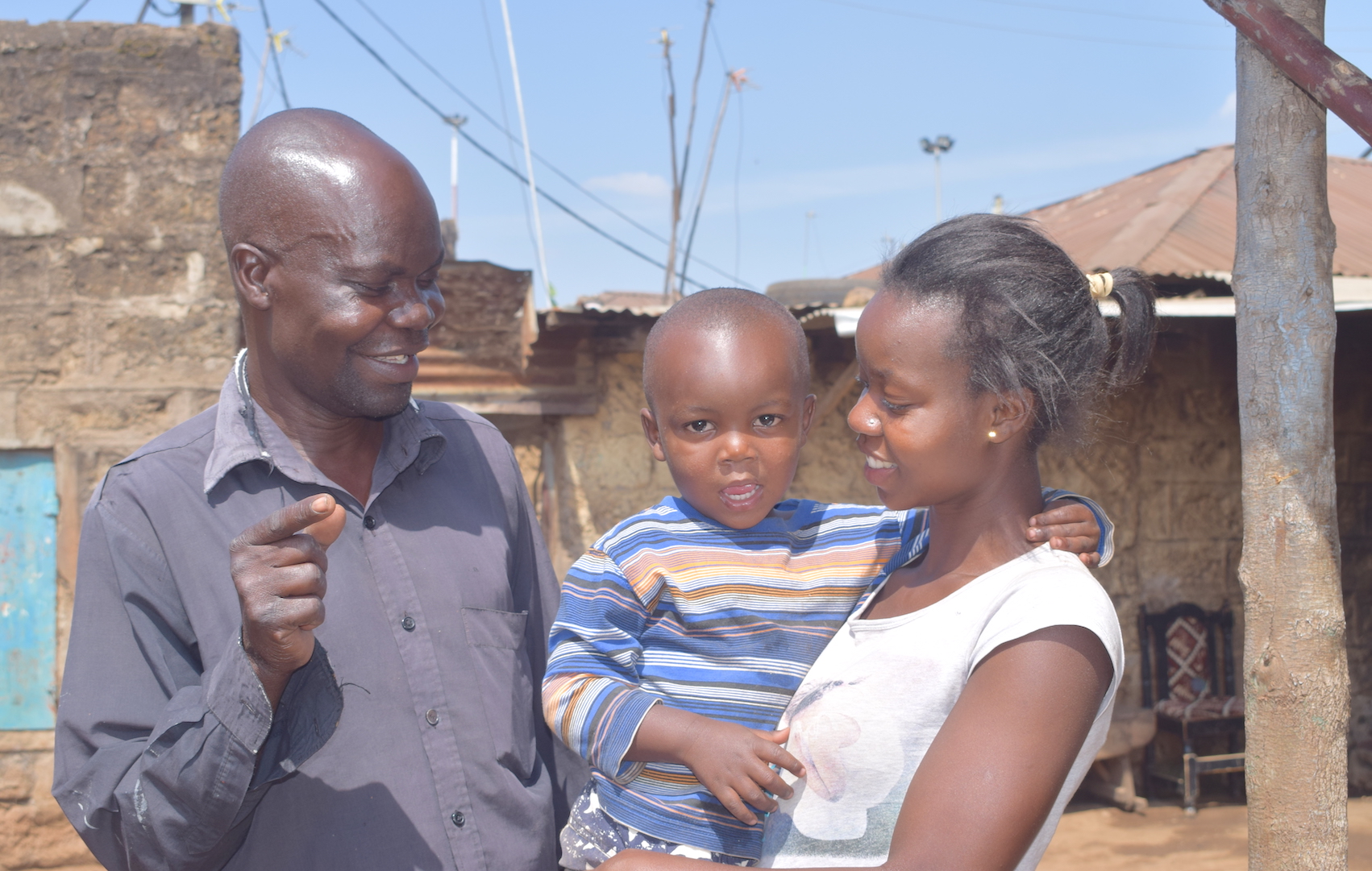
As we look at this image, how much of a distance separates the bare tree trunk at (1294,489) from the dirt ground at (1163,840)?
12.6 feet

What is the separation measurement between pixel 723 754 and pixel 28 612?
15.9 feet

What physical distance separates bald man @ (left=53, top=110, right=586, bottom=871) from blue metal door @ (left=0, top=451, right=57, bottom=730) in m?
3.86

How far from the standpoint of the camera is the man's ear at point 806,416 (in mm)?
1938

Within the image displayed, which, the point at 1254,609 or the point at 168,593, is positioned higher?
the point at 168,593

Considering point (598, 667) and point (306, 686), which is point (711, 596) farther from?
point (306, 686)

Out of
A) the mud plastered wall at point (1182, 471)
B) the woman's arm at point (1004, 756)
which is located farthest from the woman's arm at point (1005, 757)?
the mud plastered wall at point (1182, 471)

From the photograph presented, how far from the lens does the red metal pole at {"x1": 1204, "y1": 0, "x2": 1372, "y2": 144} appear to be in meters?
2.20

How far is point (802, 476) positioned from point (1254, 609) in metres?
3.79

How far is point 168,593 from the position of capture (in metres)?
1.62

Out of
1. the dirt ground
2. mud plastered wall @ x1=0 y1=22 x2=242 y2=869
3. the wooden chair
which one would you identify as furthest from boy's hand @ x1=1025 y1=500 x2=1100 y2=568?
the wooden chair

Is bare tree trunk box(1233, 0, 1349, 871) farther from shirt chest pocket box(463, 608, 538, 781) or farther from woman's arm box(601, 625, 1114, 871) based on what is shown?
shirt chest pocket box(463, 608, 538, 781)

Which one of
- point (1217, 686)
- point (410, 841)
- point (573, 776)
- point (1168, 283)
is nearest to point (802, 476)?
point (1168, 283)

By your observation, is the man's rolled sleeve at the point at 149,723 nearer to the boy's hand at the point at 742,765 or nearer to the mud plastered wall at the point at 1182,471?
the boy's hand at the point at 742,765

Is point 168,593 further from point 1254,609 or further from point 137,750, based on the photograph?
point 1254,609
